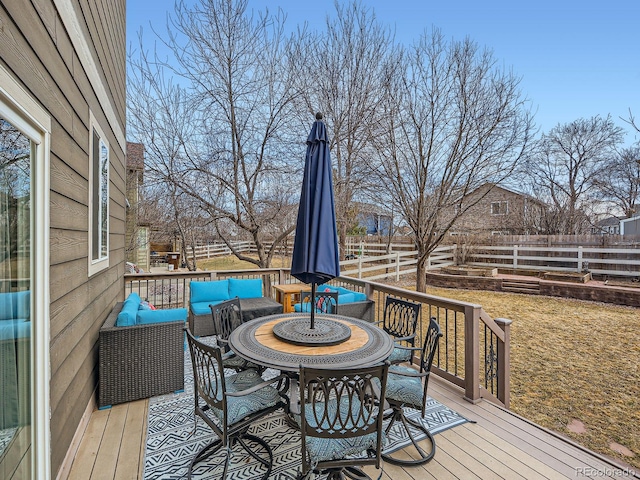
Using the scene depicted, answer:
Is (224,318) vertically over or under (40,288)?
under

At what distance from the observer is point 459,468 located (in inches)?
87.5

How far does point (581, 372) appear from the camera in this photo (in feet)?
14.6

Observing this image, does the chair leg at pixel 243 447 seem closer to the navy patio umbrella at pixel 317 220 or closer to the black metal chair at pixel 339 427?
the black metal chair at pixel 339 427

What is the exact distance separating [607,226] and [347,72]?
16944 mm

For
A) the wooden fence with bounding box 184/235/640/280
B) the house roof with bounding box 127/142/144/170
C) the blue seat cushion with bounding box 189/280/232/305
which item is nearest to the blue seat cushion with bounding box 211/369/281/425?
the blue seat cushion with bounding box 189/280/232/305

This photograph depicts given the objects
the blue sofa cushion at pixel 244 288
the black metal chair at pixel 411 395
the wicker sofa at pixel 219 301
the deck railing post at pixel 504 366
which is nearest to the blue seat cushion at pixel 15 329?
the black metal chair at pixel 411 395

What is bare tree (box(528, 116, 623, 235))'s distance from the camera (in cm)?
1460

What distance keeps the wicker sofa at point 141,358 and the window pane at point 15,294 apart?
1558mm

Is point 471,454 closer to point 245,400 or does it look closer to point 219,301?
point 245,400

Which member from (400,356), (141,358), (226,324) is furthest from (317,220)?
(141,358)

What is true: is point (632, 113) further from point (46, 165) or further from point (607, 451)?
point (46, 165)

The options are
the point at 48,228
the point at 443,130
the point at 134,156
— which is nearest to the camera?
the point at 48,228

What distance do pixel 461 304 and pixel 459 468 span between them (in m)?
1.49

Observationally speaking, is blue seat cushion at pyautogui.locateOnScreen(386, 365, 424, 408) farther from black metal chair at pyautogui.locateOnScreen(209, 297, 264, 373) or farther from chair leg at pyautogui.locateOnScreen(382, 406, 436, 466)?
black metal chair at pyautogui.locateOnScreen(209, 297, 264, 373)
